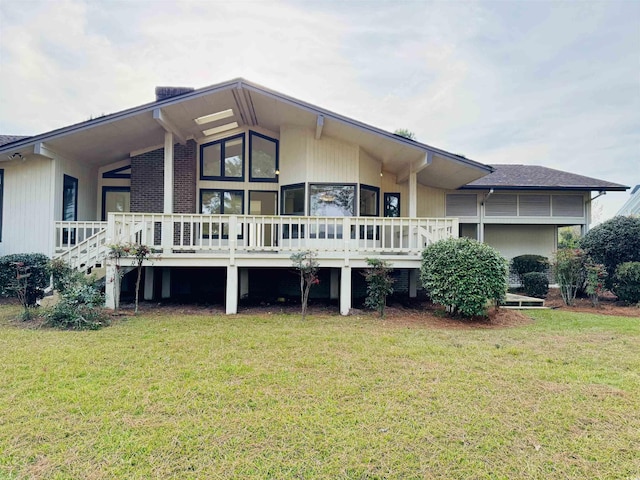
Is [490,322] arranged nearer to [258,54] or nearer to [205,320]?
[205,320]

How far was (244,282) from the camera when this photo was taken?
1003cm

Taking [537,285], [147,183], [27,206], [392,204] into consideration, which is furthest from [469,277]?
[27,206]

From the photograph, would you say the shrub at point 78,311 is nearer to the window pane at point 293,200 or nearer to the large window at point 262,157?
the window pane at point 293,200

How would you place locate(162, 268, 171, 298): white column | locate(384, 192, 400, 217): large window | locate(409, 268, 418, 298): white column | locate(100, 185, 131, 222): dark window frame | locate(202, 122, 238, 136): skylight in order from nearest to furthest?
locate(162, 268, 171, 298): white column < locate(202, 122, 238, 136): skylight < locate(409, 268, 418, 298): white column < locate(100, 185, 131, 222): dark window frame < locate(384, 192, 400, 217): large window

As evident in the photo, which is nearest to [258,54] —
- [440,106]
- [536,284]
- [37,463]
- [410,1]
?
[410,1]

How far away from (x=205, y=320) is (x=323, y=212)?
15.2 ft

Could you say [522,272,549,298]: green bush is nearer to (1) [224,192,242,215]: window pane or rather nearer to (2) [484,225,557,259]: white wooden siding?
(2) [484,225,557,259]: white wooden siding

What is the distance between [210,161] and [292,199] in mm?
3239

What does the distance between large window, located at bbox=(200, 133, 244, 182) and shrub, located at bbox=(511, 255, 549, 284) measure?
10701 millimetres

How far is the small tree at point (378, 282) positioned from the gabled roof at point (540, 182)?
668cm

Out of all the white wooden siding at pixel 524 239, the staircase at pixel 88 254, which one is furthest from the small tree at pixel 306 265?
the white wooden siding at pixel 524 239

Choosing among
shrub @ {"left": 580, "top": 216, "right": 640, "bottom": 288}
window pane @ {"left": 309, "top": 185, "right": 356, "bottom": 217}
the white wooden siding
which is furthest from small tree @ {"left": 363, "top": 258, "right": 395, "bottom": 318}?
the white wooden siding

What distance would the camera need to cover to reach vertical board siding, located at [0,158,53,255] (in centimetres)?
859

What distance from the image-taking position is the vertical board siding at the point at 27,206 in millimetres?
8594
